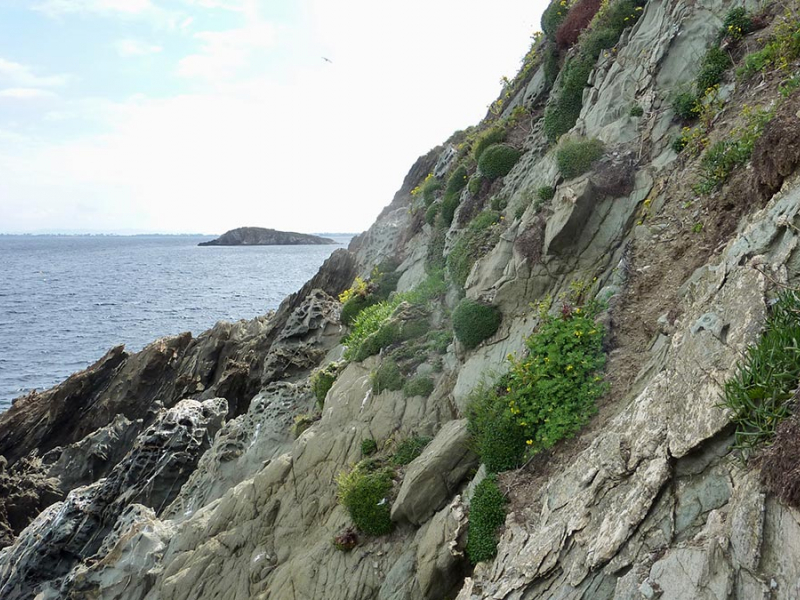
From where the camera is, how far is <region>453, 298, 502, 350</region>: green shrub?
530 inches

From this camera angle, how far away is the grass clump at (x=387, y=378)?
48.1ft

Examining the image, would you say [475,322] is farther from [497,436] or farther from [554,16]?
[554,16]

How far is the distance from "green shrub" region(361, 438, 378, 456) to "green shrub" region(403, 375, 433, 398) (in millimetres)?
1593

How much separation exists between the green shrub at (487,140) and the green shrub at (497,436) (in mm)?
13401

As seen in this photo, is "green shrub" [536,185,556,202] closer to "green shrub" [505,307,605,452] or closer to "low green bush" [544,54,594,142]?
"low green bush" [544,54,594,142]

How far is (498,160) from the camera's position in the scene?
19953 millimetres

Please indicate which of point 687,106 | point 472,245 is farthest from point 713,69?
point 472,245

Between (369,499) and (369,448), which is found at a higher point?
(369,448)

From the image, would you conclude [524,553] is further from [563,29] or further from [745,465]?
[563,29]

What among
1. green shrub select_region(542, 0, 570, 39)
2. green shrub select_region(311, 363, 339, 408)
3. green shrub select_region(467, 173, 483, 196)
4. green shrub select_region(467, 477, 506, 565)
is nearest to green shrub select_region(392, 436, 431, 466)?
green shrub select_region(467, 477, 506, 565)

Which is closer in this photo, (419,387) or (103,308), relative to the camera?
(419,387)

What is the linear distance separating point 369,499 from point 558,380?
504cm

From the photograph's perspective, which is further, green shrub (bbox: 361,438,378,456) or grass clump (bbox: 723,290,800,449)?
green shrub (bbox: 361,438,378,456)

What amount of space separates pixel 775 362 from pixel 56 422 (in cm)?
3390
